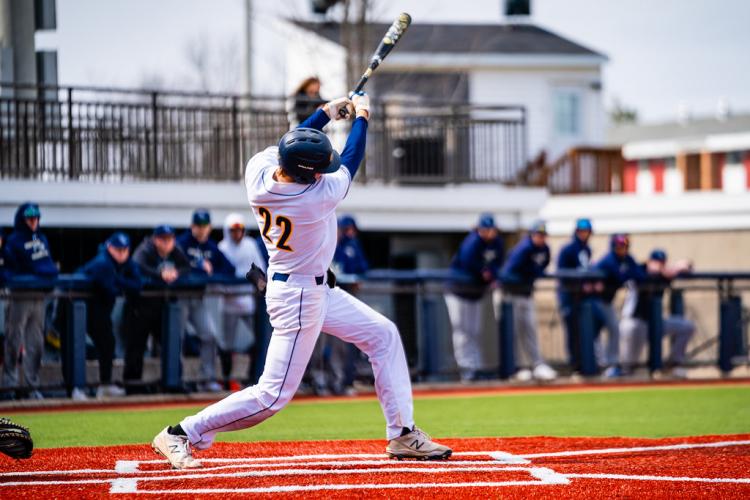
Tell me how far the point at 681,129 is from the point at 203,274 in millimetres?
44108

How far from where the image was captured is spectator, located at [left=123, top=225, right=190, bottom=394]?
43.8 feet

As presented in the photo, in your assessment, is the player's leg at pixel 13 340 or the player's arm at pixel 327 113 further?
the player's leg at pixel 13 340

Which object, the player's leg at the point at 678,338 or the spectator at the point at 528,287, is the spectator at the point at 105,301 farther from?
the player's leg at the point at 678,338

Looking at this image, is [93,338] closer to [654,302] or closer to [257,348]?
[257,348]

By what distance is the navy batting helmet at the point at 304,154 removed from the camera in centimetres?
680

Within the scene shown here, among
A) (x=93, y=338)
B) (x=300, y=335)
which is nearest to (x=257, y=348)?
(x=93, y=338)

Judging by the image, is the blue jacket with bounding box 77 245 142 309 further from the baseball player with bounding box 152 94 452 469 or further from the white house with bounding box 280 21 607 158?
the white house with bounding box 280 21 607 158

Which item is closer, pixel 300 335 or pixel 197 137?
pixel 300 335

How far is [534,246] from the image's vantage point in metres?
15.8

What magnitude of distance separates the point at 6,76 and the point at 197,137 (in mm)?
4713

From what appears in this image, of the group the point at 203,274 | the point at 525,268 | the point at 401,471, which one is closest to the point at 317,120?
the point at 401,471

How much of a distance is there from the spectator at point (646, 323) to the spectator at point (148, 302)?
21.0ft

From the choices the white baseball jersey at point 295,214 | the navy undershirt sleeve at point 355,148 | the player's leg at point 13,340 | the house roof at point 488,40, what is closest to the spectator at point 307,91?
the player's leg at point 13,340

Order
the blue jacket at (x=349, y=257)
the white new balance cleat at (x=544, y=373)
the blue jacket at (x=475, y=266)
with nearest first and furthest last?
1. the blue jacket at (x=349, y=257)
2. the blue jacket at (x=475, y=266)
3. the white new balance cleat at (x=544, y=373)
